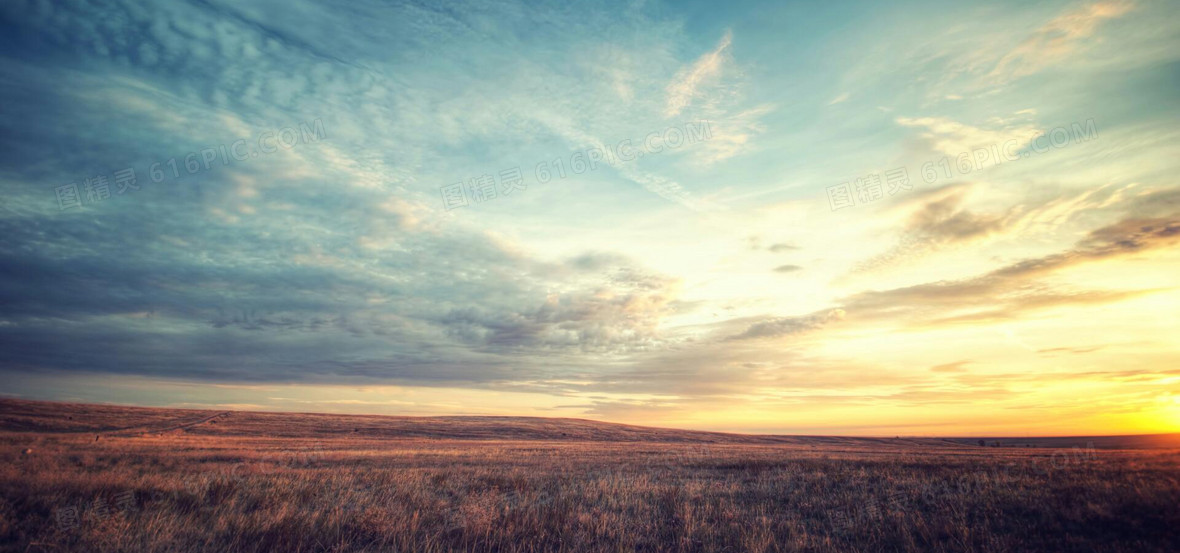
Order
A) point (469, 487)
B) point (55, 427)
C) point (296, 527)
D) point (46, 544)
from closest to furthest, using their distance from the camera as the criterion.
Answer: point (46, 544), point (296, 527), point (469, 487), point (55, 427)

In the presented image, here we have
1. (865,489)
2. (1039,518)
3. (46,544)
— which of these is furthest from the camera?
(865,489)

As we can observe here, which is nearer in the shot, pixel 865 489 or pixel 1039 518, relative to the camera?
pixel 1039 518

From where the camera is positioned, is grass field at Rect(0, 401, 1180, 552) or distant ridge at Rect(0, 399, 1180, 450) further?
distant ridge at Rect(0, 399, 1180, 450)

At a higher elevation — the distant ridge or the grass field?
the grass field

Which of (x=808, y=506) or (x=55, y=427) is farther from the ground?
(x=808, y=506)

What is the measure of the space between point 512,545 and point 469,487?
7.35 m

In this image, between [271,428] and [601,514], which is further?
[271,428]

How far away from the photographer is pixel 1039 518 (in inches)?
360

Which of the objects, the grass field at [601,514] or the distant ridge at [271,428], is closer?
the grass field at [601,514]

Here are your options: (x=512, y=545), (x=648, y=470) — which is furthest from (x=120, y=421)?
(x=512, y=545)

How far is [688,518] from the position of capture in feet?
31.9

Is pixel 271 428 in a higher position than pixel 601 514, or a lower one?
lower

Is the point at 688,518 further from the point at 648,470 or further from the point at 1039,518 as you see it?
the point at 648,470

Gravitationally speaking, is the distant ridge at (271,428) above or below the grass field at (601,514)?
below
